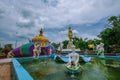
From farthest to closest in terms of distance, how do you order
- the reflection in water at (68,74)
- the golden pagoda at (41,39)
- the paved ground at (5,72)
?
1. the golden pagoda at (41,39)
2. the paved ground at (5,72)
3. the reflection in water at (68,74)

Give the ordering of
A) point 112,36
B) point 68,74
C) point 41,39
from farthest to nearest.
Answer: point 112,36, point 41,39, point 68,74

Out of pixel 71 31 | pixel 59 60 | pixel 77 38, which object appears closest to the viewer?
pixel 59 60

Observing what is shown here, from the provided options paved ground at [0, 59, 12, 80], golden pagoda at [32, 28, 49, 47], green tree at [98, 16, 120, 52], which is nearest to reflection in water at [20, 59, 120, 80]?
paved ground at [0, 59, 12, 80]

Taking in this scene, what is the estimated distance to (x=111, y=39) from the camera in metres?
29.5

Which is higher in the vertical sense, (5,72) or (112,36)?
(112,36)

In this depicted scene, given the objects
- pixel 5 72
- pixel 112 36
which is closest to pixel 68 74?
pixel 5 72

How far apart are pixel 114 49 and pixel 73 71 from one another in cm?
2320

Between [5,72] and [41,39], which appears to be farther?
[41,39]

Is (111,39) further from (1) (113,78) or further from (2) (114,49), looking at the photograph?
(1) (113,78)

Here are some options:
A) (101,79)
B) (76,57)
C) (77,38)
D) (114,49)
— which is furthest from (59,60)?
(77,38)

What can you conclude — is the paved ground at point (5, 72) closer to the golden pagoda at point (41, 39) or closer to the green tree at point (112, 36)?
the golden pagoda at point (41, 39)

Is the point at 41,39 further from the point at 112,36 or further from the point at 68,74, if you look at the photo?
the point at 68,74

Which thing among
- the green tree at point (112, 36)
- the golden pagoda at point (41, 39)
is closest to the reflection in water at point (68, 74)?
the golden pagoda at point (41, 39)

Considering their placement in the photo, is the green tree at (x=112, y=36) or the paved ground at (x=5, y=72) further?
the green tree at (x=112, y=36)
